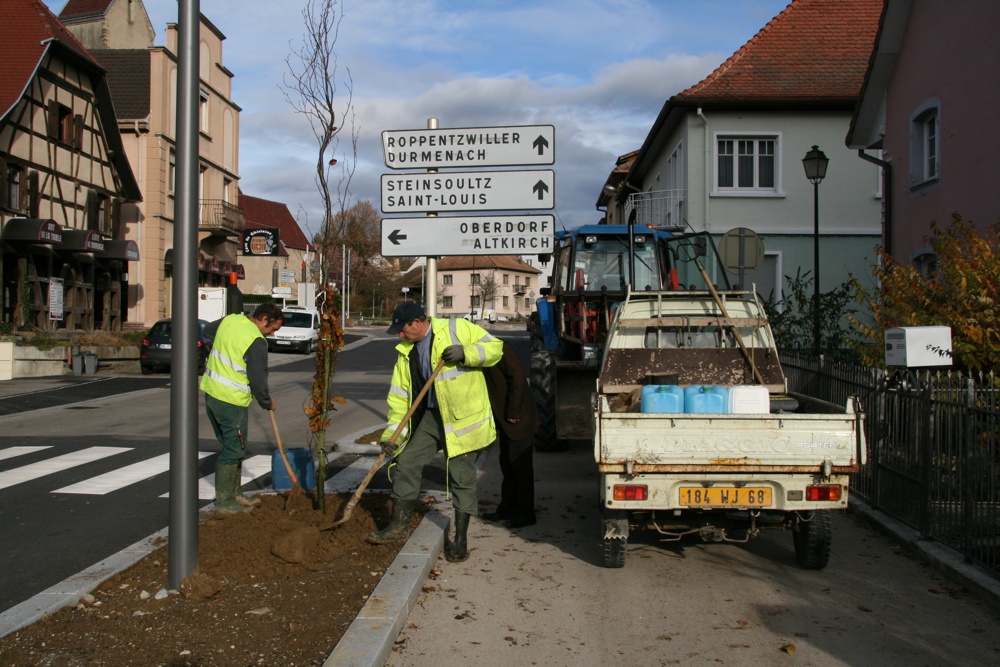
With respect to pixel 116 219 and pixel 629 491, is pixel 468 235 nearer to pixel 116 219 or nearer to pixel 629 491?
pixel 629 491

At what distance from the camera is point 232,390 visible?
7.20m

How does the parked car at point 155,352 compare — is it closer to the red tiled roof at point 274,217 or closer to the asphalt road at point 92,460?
the asphalt road at point 92,460

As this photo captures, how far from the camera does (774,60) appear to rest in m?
23.9

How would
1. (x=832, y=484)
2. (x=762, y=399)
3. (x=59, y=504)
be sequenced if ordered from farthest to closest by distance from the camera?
(x=59, y=504) → (x=762, y=399) → (x=832, y=484)

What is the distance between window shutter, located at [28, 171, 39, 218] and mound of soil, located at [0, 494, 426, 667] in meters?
23.4

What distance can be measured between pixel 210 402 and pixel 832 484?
181 inches

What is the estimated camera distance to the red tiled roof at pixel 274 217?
3000 inches

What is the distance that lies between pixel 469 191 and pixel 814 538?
4795 millimetres

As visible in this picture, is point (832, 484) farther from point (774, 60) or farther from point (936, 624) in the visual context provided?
point (774, 60)

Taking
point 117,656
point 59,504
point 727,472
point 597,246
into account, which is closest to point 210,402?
point 59,504

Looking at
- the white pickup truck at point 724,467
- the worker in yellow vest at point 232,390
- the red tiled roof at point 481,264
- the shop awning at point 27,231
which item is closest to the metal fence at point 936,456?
the white pickup truck at point 724,467

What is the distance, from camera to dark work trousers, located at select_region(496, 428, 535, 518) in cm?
711

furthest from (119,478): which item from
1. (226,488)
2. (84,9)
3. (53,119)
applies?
(84,9)

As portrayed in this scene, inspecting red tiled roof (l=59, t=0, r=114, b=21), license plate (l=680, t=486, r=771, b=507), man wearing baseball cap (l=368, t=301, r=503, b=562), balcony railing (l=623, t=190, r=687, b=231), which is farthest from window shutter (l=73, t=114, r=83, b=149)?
license plate (l=680, t=486, r=771, b=507)
